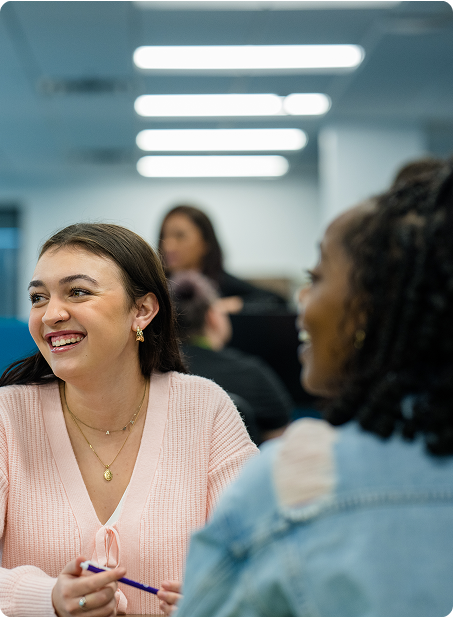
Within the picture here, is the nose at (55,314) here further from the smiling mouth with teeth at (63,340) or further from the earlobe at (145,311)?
the earlobe at (145,311)

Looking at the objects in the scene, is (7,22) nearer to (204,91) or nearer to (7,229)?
(204,91)

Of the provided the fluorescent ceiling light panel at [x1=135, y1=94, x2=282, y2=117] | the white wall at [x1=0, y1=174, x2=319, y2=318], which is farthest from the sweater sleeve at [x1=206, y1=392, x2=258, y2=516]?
the white wall at [x1=0, y1=174, x2=319, y2=318]

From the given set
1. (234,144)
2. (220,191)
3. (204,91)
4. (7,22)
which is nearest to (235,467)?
(7,22)

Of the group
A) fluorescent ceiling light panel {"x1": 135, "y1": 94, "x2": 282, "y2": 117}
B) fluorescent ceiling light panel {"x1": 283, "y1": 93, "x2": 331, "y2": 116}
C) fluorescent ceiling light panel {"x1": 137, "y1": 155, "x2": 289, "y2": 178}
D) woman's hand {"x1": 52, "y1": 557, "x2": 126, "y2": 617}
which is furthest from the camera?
fluorescent ceiling light panel {"x1": 137, "y1": 155, "x2": 289, "y2": 178}

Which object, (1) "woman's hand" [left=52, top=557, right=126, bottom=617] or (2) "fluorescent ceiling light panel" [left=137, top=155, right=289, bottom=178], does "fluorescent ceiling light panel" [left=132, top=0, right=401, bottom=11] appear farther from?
(1) "woman's hand" [left=52, top=557, right=126, bottom=617]

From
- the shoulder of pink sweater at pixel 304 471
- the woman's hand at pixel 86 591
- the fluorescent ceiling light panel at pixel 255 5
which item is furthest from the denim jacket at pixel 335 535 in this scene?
the fluorescent ceiling light panel at pixel 255 5

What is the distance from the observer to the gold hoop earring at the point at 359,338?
0.73 meters

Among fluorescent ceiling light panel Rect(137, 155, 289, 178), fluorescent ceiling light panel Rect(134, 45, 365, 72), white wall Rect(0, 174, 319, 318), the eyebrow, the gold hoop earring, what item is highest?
fluorescent ceiling light panel Rect(134, 45, 365, 72)

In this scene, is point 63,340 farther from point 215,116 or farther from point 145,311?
point 215,116

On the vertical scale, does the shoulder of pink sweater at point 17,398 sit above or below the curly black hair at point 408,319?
below

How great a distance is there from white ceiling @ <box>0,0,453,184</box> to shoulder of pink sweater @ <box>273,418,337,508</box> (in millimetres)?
3741

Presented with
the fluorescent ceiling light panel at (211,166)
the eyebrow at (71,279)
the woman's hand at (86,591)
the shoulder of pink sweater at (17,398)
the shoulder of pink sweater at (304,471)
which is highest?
the fluorescent ceiling light panel at (211,166)

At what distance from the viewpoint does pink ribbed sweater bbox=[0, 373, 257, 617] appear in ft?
4.23

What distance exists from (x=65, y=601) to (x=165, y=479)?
1.20 feet
